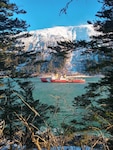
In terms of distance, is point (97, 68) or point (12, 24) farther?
point (12, 24)

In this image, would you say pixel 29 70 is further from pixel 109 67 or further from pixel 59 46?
pixel 109 67

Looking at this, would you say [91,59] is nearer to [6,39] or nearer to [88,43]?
[88,43]

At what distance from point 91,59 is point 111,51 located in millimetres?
1250

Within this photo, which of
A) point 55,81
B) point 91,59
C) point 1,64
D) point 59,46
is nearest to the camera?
point 59,46

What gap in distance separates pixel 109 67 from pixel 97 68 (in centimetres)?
56

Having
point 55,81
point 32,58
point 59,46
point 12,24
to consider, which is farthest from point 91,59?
point 55,81

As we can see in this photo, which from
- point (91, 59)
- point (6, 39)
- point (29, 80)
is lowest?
point (29, 80)

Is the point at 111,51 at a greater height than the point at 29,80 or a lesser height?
greater

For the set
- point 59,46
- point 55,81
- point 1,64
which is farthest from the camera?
point 55,81

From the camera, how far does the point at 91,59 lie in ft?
50.4

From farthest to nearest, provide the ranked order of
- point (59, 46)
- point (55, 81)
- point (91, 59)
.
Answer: point (55, 81) < point (91, 59) < point (59, 46)

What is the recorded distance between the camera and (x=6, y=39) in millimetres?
17969

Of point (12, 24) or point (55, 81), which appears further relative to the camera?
point (55, 81)

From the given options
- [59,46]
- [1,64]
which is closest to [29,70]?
[1,64]
